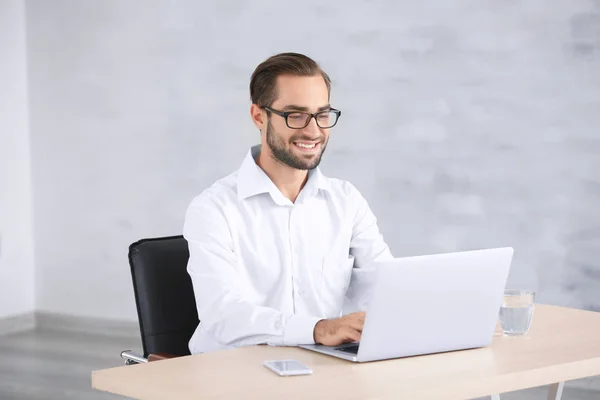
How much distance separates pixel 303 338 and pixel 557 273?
9.23 feet

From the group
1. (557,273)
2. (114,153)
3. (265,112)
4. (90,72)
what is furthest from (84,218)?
(265,112)

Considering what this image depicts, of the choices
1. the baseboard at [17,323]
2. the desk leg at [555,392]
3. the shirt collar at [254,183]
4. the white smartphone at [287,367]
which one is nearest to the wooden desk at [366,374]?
the white smartphone at [287,367]

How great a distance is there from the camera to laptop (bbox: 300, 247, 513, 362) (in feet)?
6.31

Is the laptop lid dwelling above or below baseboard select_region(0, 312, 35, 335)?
above

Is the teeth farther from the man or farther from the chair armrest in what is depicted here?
the chair armrest

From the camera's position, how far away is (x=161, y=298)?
8.42 feet

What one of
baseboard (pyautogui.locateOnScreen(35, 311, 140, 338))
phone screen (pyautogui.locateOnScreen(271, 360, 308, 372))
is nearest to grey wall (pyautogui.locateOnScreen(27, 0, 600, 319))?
baseboard (pyautogui.locateOnScreen(35, 311, 140, 338))

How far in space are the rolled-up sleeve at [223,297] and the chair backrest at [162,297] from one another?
10cm

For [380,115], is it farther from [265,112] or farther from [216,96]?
[265,112]

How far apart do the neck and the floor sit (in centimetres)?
230

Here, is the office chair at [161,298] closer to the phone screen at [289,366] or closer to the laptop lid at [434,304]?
the phone screen at [289,366]

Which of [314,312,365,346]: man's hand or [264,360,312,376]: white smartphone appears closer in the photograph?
[264,360,312,376]: white smartphone

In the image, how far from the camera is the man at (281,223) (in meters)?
2.43

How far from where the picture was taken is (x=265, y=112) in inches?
102
